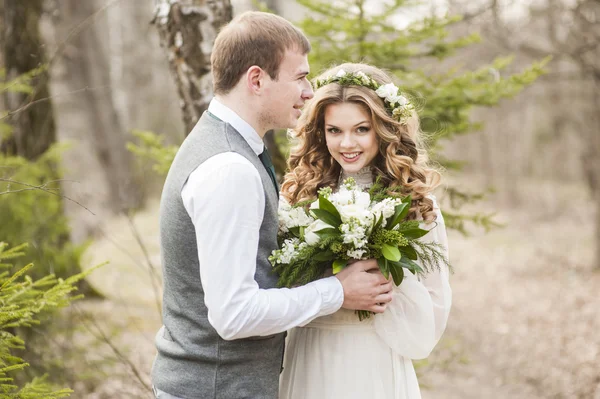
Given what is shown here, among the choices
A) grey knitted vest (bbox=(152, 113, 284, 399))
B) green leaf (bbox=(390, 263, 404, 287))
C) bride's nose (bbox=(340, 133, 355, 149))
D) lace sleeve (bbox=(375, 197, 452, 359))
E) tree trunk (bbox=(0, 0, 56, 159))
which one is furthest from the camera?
tree trunk (bbox=(0, 0, 56, 159))

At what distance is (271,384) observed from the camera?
2512 millimetres

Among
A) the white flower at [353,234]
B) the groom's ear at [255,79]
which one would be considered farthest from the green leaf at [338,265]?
the groom's ear at [255,79]

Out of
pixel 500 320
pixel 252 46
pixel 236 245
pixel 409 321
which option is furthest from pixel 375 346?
pixel 500 320

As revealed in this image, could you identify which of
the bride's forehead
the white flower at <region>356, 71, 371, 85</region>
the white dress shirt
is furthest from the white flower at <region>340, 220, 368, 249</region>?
the white flower at <region>356, 71, 371, 85</region>

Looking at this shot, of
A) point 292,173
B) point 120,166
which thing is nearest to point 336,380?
point 292,173

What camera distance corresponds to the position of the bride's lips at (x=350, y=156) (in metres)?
3.14

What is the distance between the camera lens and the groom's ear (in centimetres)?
236

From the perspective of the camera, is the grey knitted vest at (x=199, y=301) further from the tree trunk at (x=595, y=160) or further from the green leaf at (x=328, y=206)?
the tree trunk at (x=595, y=160)

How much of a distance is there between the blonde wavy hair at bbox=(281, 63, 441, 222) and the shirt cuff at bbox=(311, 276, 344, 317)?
653 millimetres

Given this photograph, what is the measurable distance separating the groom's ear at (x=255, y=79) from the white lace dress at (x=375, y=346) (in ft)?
3.47

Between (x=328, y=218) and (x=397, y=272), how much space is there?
1.17ft

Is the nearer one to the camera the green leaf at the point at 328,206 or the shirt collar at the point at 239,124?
the shirt collar at the point at 239,124

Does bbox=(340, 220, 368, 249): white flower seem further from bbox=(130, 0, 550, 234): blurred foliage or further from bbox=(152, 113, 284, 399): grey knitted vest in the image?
bbox=(130, 0, 550, 234): blurred foliage

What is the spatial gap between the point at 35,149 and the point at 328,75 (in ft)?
16.7
